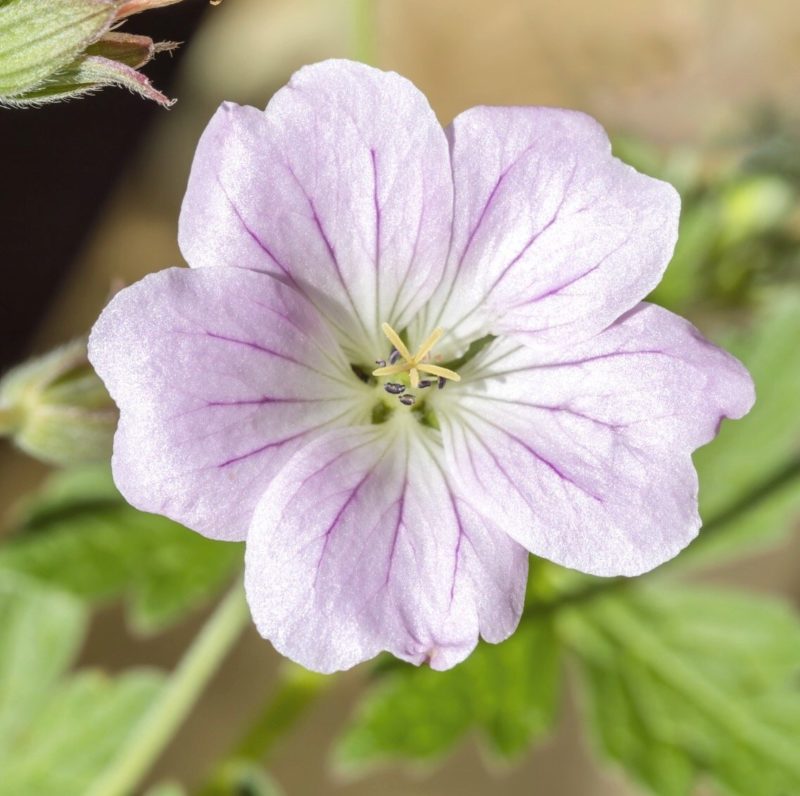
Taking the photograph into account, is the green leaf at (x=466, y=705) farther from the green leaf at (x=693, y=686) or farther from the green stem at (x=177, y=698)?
the green stem at (x=177, y=698)

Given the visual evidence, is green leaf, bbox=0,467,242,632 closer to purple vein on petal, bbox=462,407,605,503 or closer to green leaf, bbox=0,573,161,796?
green leaf, bbox=0,573,161,796

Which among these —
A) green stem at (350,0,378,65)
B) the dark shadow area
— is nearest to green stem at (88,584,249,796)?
green stem at (350,0,378,65)

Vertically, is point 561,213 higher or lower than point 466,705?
higher

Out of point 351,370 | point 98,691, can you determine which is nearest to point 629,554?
point 351,370

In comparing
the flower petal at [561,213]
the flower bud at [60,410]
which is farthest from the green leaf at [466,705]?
the flower petal at [561,213]

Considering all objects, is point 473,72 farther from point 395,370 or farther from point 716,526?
point 395,370

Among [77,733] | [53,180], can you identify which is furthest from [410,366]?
[53,180]

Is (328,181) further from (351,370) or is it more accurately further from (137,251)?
(137,251)
